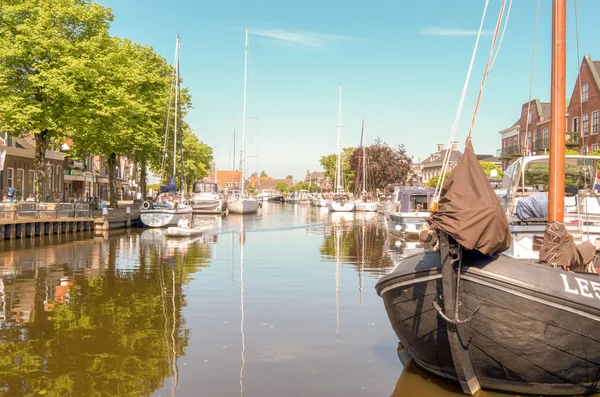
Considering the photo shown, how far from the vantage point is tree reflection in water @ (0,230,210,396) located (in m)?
8.53

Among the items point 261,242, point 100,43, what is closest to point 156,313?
point 261,242

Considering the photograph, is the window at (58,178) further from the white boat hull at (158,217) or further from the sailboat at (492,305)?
the sailboat at (492,305)

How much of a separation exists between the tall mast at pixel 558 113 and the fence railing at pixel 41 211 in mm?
25988

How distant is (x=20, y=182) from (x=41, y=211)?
15.3 m

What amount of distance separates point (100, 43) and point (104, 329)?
27872 mm

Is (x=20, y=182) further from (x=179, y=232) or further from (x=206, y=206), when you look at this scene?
(x=206, y=206)

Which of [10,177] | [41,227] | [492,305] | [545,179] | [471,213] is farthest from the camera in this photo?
[10,177]

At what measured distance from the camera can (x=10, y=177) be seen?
43.3 meters

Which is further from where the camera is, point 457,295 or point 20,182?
point 20,182

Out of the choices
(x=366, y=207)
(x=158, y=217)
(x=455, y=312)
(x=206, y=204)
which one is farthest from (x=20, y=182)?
(x=455, y=312)

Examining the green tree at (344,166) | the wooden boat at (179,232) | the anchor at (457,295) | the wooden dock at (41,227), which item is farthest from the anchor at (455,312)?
the green tree at (344,166)

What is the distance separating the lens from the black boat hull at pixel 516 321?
741cm

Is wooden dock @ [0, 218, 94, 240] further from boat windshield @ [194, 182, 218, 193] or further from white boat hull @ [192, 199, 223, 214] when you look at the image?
boat windshield @ [194, 182, 218, 193]

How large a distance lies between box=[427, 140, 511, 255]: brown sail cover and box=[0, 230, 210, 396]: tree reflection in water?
4.31m
